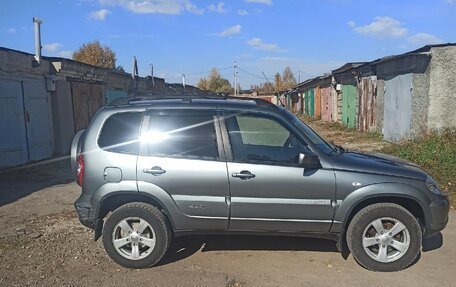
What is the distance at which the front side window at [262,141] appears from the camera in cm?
438

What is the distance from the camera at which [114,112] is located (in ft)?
15.1

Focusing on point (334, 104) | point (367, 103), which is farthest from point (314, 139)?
point (334, 104)

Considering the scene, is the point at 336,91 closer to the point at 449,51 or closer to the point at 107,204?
the point at 449,51

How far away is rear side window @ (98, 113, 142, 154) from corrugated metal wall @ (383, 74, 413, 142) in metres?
10.7

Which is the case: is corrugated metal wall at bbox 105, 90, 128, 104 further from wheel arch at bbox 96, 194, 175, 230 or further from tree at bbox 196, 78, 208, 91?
tree at bbox 196, 78, 208, 91

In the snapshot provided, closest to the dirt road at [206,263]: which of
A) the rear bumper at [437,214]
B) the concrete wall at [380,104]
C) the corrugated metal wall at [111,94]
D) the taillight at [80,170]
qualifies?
the rear bumper at [437,214]

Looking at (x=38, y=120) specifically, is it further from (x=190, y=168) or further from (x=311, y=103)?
(x=311, y=103)

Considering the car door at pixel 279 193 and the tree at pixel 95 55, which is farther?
the tree at pixel 95 55

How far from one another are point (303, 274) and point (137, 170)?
6.78 feet

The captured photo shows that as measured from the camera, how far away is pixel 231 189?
4.30m

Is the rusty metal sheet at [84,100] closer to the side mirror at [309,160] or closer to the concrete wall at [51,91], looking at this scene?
the concrete wall at [51,91]

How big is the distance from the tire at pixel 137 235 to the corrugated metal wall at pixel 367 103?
1434 cm

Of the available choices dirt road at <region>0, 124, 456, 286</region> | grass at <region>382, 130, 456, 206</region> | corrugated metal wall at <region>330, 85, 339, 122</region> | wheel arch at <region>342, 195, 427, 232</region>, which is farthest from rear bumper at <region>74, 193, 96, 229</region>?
corrugated metal wall at <region>330, 85, 339, 122</region>

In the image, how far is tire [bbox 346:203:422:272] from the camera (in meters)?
4.27
